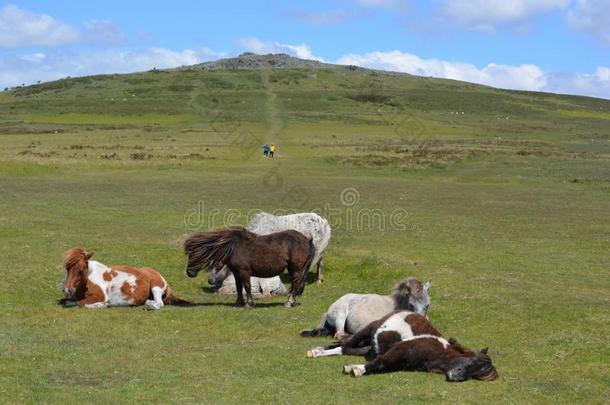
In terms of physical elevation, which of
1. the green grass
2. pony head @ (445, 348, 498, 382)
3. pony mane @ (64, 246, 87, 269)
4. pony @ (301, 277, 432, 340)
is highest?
the green grass

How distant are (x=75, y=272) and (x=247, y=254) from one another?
130 inches

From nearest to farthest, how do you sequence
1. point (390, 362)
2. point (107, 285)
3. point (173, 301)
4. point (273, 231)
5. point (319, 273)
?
point (390, 362) < point (107, 285) < point (173, 301) < point (273, 231) < point (319, 273)

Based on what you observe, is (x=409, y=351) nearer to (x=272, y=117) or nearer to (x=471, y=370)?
(x=471, y=370)

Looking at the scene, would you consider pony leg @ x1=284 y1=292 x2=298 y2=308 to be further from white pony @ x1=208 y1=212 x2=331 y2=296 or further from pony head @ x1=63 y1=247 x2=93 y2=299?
pony head @ x1=63 y1=247 x2=93 y2=299

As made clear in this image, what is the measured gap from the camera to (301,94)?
147 m

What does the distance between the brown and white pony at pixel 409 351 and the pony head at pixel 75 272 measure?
17.9 ft

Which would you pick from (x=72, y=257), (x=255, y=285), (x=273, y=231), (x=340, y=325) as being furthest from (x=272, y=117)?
(x=340, y=325)

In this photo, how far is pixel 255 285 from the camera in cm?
1636

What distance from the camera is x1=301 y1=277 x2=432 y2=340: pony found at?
1152 cm

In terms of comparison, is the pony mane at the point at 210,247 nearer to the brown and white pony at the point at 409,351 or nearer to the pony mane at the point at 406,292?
the pony mane at the point at 406,292

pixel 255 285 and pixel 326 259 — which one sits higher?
pixel 326 259

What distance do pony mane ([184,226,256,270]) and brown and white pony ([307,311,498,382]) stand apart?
4235 millimetres

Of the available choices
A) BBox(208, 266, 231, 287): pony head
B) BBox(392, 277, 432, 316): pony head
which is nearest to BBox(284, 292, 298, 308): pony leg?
BBox(208, 266, 231, 287): pony head

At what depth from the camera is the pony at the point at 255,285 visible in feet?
53.6
